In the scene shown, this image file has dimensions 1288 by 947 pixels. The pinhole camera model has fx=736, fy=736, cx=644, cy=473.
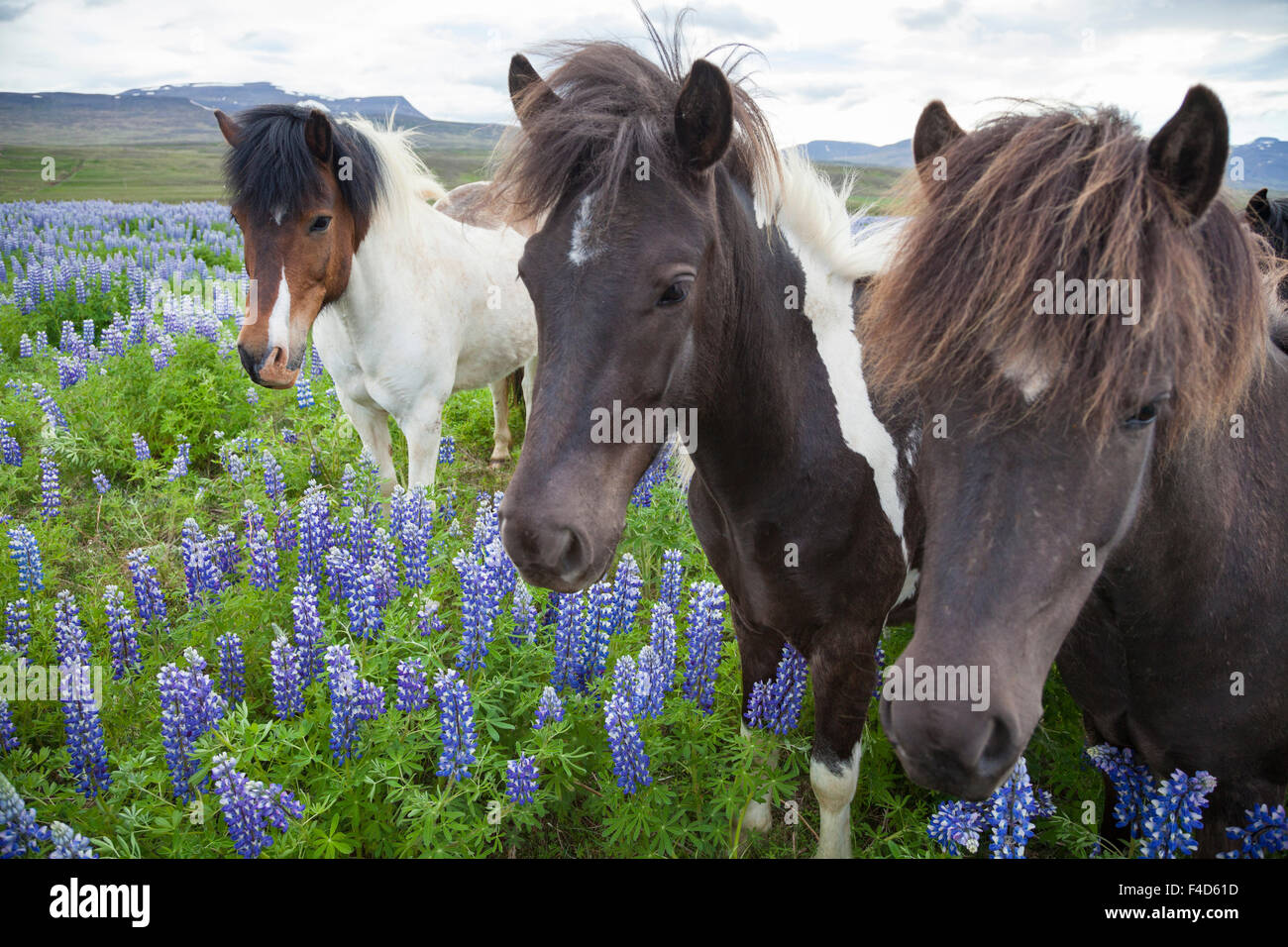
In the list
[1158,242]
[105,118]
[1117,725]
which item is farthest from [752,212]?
[105,118]

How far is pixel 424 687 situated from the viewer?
3.11 m

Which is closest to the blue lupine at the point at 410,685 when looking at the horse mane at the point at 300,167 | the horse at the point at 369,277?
the horse at the point at 369,277

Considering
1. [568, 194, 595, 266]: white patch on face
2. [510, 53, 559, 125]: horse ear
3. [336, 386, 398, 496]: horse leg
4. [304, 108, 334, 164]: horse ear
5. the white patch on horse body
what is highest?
[304, 108, 334, 164]: horse ear

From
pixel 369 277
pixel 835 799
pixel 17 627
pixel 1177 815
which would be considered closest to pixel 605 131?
pixel 1177 815

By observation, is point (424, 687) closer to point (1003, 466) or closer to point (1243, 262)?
point (1003, 466)

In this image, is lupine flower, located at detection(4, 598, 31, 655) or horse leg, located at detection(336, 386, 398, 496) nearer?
lupine flower, located at detection(4, 598, 31, 655)

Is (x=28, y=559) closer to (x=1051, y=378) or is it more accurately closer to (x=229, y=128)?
(x=229, y=128)

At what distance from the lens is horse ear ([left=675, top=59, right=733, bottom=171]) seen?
2.21 metres

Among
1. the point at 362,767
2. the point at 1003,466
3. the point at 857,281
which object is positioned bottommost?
the point at 362,767

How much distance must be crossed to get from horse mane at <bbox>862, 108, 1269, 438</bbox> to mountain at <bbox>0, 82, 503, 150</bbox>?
8.19 feet

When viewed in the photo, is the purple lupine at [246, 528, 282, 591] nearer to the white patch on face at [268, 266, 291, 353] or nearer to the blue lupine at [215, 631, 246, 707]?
the blue lupine at [215, 631, 246, 707]

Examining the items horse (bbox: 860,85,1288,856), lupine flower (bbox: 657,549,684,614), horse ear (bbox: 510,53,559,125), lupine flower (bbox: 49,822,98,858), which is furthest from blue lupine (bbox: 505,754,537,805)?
horse ear (bbox: 510,53,559,125)

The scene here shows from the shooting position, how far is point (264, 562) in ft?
14.1

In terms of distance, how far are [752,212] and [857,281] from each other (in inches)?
30.4
